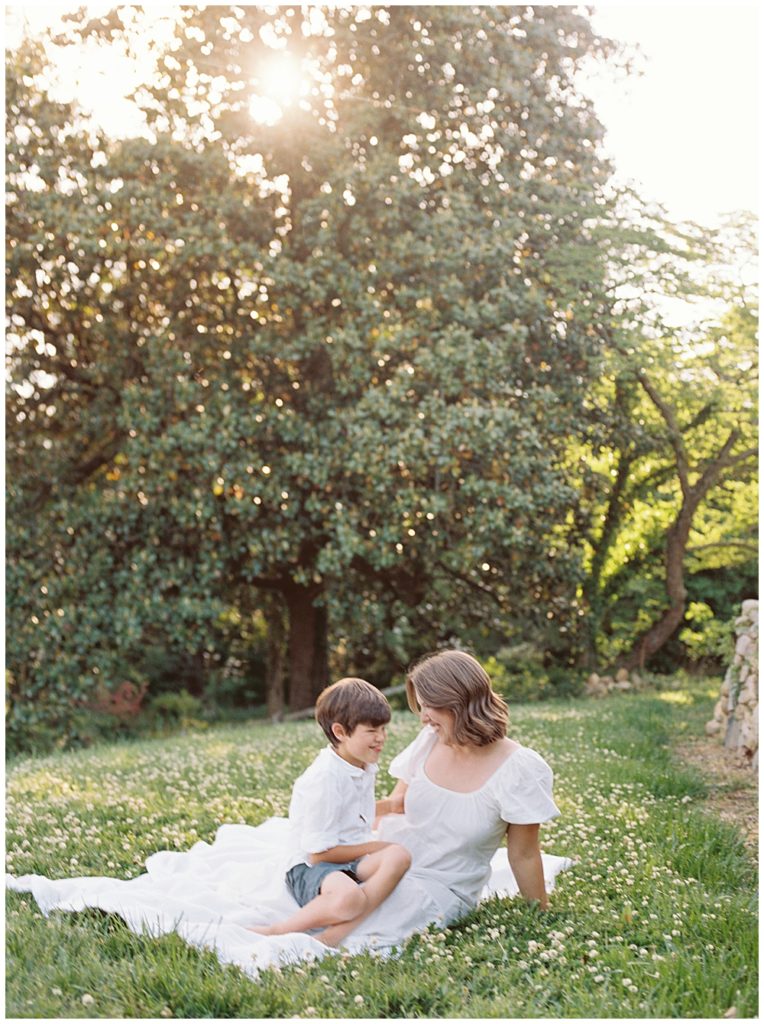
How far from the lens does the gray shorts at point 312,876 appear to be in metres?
4.57

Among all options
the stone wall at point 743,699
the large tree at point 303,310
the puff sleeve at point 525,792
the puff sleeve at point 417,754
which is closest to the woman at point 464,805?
the puff sleeve at point 525,792

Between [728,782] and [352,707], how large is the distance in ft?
14.3

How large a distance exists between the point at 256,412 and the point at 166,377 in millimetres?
1261

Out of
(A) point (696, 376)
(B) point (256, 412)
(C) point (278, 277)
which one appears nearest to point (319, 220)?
(C) point (278, 277)

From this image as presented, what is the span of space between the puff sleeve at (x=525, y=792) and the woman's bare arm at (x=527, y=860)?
0.07 meters

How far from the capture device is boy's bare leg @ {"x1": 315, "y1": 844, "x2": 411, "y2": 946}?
14.2ft

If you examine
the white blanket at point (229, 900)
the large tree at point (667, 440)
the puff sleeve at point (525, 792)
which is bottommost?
the white blanket at point (229, 900)

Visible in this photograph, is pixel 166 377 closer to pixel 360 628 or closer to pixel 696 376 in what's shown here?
pixel 360 628

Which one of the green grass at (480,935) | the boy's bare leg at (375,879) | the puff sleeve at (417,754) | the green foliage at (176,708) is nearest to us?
Answer: the green grass at (480,935)

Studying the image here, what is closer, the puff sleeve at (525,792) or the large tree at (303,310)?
the puff sleeve at (525,792)

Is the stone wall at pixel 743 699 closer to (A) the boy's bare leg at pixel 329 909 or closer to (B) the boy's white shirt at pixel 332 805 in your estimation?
(B) the boy's white shirt at pixel 332 805

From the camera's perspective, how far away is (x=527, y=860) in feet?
15.0

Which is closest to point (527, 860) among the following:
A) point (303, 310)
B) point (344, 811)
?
point (344, 811)

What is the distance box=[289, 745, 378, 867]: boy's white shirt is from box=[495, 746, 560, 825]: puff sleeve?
0.62 meters
